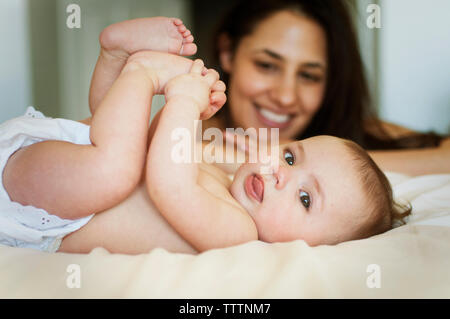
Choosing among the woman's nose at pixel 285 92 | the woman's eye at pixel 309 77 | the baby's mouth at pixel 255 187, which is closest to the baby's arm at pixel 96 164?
the baby's mouth at pixel 255 187

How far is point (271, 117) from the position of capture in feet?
6.15

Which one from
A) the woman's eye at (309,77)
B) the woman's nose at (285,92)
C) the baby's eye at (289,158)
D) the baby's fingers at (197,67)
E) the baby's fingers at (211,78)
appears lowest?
the baby's eye at (289,158)

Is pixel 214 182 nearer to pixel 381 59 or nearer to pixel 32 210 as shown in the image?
pixel 32 210

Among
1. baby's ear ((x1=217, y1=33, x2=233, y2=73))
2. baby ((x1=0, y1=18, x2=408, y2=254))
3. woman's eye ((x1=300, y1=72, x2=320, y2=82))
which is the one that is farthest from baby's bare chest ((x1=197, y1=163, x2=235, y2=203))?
baby's ear ((x1=217, y1=33, x2=233, y2=73))

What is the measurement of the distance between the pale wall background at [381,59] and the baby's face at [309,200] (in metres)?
1.97

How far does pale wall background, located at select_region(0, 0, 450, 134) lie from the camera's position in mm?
2609

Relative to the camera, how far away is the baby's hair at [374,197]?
0.86 meters

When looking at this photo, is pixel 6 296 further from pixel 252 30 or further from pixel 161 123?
pixel 252 30

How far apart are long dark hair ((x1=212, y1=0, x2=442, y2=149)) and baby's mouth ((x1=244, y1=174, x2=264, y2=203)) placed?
1118mm

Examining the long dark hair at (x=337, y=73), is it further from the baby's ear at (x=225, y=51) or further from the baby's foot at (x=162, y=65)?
the baby's foot at (x=162, y=65)

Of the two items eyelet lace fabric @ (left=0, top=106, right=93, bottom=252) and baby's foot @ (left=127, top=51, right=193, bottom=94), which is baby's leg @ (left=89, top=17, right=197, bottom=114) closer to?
baby's foot @ (left=127, top=51, right=193, bottom=94)

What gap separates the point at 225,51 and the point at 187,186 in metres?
1.47

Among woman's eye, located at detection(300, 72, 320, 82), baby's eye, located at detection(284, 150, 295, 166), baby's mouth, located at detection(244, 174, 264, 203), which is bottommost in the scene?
baby's mouth, located at detection(244, 174, 264, 203)

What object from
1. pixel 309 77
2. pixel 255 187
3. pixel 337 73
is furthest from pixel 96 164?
pixel 337 73
